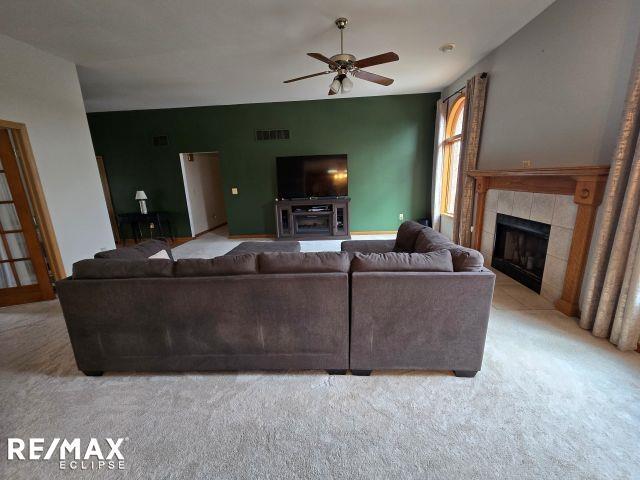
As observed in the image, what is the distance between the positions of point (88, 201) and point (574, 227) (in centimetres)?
560

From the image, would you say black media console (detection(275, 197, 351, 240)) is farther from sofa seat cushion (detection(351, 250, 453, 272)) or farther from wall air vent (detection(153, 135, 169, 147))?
sofa seat cushion (detection(351, 250, 453, 272))

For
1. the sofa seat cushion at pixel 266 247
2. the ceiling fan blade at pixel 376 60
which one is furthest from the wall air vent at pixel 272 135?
the ceiling fan blade at pixel 376 60

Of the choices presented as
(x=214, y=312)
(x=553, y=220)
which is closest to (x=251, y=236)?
(x=214, y=312)

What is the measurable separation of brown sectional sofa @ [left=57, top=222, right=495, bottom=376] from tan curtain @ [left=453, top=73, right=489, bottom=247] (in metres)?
2.73

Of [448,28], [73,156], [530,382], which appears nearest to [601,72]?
[448,28]

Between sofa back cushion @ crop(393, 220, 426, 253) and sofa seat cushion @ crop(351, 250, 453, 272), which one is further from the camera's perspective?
sofa back cushion @ crop(393, 220, 426, 253)

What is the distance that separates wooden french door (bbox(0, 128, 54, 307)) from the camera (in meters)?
2.85

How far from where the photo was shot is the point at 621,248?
186cm

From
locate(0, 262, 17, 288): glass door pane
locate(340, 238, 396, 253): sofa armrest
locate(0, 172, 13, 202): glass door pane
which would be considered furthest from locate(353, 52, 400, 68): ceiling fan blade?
locate(0, 262, 17, 288): glass door pane

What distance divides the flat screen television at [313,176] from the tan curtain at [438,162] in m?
1.82

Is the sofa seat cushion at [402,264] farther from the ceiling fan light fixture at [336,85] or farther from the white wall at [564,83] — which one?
the ceiling fan light fixture at [336,85]

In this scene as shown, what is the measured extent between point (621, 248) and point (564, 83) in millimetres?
1655

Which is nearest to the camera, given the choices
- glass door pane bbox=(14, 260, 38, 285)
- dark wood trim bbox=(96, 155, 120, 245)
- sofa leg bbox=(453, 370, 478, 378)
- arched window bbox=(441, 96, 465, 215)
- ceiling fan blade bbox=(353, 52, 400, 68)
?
sofa leg bbox=(453, 370, 478, 378)

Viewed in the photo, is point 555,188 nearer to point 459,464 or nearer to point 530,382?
point 530,382
